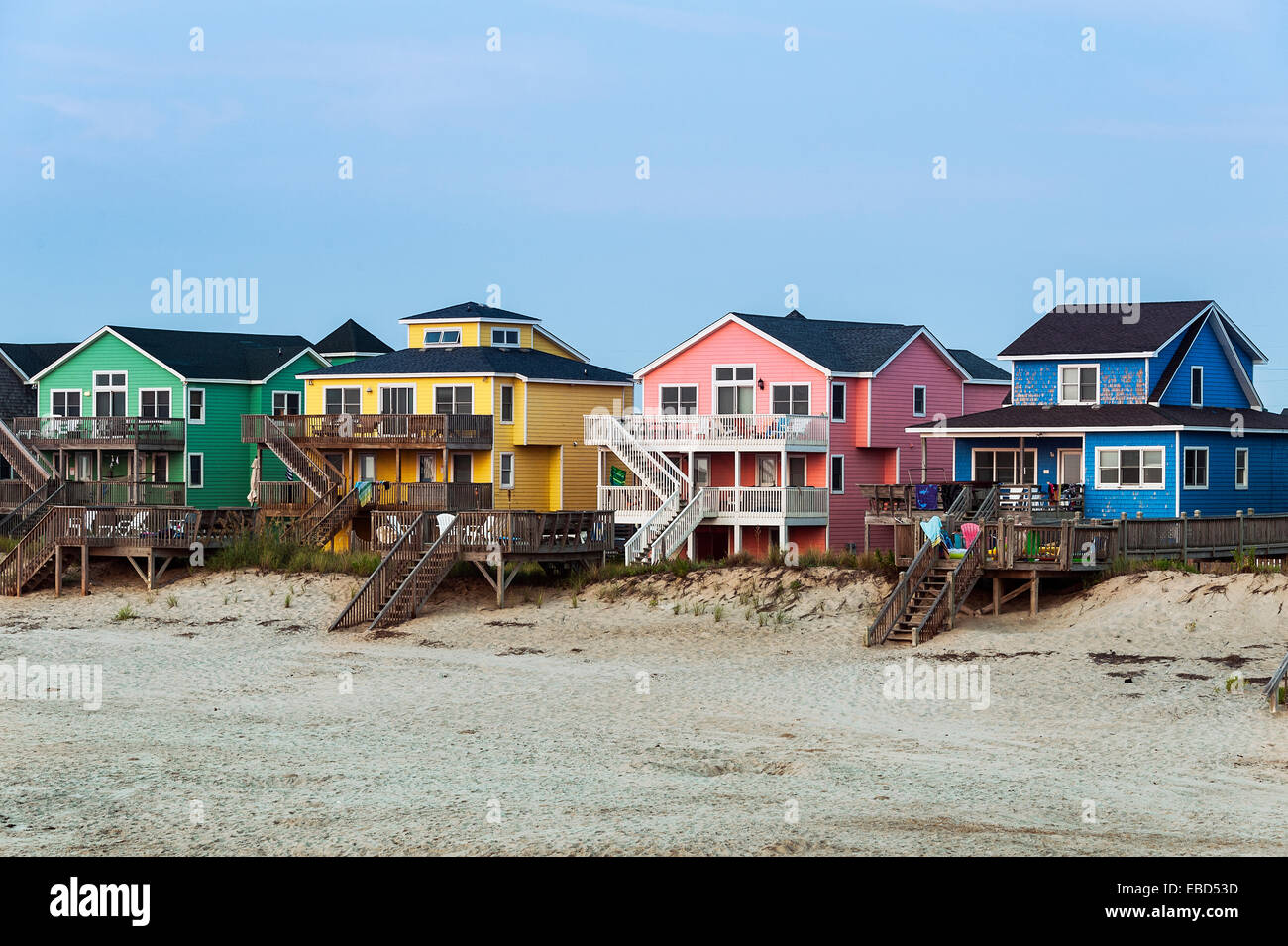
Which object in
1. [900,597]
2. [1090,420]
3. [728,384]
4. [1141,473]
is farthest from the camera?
[728,384]

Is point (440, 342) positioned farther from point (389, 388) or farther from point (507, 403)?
point (507, 403)

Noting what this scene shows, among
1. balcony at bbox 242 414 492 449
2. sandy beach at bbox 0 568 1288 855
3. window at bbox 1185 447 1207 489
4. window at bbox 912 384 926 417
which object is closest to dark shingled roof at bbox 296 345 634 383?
balcony at bbox 242 414 492 449

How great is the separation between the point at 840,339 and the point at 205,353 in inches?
1007

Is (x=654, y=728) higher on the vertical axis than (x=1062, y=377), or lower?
lower

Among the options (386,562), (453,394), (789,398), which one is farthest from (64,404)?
(789,398)

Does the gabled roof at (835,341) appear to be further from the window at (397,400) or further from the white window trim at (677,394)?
the window at (397,400)

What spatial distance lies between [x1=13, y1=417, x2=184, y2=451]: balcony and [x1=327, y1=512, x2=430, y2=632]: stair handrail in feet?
67.5

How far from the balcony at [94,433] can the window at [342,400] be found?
7.70 meters

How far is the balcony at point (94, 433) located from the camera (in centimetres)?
5809

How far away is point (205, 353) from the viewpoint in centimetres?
6203

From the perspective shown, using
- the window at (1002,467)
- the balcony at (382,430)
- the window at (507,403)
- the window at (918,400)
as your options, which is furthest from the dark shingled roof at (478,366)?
the window at (1002,467)
